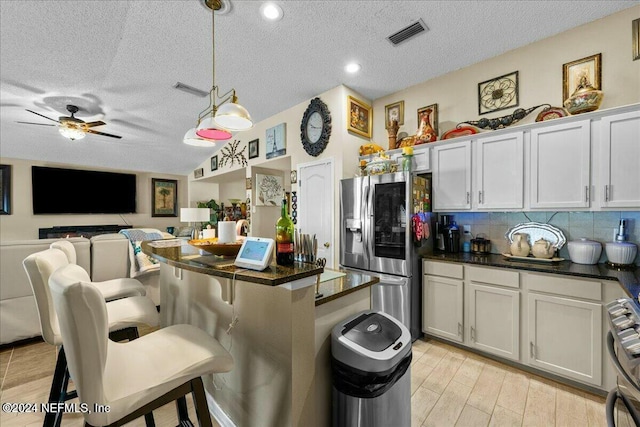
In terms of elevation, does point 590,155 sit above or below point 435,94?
below

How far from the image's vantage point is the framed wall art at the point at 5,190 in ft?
17.7

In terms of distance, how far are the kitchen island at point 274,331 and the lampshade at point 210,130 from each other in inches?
42.0

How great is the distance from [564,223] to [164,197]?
26.4 ft

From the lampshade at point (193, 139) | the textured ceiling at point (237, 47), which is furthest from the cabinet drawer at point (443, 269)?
the lampshade at point (193, 139)

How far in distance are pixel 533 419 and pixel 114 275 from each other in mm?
4045

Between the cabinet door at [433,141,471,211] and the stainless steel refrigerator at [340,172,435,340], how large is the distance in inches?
4.9

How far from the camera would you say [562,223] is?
2535mm

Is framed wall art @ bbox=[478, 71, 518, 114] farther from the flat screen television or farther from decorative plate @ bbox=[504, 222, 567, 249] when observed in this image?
the flat screen television

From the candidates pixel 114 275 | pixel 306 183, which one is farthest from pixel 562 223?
pixel 114 275

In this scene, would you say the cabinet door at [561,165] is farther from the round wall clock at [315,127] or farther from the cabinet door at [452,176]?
the round wall clock at [315,127]

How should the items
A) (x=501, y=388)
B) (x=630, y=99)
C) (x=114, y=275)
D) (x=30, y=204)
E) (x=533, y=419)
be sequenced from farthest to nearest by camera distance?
(x=30, y=204)
(x=114, y=275)
(x=630, y=99)
(x=501, y=388)
(x=533, y=419)

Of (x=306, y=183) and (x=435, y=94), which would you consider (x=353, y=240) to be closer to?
(x=306, y=183)

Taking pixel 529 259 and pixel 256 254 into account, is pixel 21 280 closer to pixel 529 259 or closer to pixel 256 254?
pixel 256 254

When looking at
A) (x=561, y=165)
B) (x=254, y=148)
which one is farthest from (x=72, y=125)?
(x=561, y=165)
